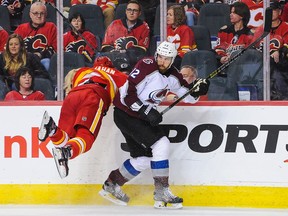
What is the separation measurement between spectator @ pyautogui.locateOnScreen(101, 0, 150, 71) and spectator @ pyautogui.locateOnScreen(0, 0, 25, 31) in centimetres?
72

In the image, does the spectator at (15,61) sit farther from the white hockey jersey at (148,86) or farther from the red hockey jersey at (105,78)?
the white hockey jersey at (148,86)

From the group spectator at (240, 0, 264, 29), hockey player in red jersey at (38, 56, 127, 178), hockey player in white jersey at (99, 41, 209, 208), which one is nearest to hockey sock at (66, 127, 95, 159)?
hockey player in red jersey at (38, 56, 127, 178)

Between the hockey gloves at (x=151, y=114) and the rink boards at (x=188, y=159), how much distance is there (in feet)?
1.12

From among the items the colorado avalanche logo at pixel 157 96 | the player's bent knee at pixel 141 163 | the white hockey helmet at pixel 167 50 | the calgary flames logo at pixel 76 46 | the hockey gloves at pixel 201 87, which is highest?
the white hockey helmet at pixel 167 50

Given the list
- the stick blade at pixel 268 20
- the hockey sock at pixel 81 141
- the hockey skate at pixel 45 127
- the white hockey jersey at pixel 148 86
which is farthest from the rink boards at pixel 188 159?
the hockey skate at pixel 45 127

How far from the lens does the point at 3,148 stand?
8.62 metres

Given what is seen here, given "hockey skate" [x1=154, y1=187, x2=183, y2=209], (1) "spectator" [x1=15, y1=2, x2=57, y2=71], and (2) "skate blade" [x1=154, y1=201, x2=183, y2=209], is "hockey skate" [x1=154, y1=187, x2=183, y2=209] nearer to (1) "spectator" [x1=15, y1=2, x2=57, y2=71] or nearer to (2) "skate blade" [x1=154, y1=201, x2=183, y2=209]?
(2) "skate blade" [x1=154, y1=201, x2=183, y2=209]

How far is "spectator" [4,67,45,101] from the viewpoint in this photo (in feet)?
28.6

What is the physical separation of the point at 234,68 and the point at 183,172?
838 millimetres

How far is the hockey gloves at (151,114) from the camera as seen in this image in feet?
26.8

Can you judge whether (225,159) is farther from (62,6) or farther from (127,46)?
(62,6)

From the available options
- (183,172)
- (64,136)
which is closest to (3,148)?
(64,136)

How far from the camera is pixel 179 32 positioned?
344 inches

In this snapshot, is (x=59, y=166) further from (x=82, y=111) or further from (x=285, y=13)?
(x=285, y=13)
